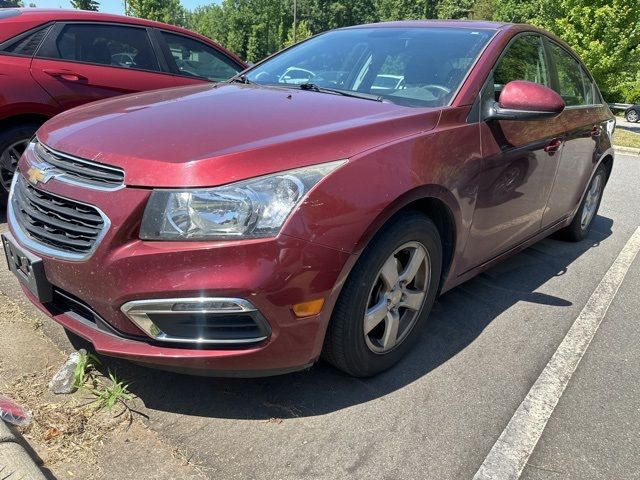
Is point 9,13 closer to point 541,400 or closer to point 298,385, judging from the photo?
point 298,385

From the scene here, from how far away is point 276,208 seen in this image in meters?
1.92

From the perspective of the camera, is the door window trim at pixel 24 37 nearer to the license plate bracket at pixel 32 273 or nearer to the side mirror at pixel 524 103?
the license plate bracket at pixel 32 273

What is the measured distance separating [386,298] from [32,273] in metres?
1.49

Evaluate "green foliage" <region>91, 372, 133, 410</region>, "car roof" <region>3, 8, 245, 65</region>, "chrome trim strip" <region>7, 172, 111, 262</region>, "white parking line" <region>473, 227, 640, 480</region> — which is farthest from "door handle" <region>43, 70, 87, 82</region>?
"white parking line" <region>473, 227, 640, 480</region>

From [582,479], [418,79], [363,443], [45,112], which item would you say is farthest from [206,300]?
[45,112]

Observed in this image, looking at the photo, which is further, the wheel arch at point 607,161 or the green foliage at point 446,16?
the green foliage at point 446,16

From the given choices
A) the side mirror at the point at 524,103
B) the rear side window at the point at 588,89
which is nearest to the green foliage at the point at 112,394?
the side mirror at the point at 524,103

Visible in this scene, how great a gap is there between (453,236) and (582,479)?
120 cm

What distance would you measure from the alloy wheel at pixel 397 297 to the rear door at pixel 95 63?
341cm

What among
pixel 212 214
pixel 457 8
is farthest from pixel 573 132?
pixel 457 8

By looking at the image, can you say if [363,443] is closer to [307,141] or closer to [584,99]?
[307,141]

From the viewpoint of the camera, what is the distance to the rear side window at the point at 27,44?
13.9 ft

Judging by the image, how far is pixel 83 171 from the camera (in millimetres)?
2092

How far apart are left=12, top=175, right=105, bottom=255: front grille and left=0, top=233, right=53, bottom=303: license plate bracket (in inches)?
2.9
